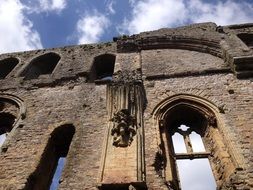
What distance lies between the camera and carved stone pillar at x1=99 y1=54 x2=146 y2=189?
5.13 meters

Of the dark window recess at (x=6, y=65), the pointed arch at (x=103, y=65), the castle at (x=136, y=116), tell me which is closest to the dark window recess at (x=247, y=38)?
the castle at (x=136, y=116)

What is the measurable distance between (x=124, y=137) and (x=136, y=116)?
0.77 m

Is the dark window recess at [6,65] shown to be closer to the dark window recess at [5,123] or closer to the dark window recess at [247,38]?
the dark window recess at [5,123]

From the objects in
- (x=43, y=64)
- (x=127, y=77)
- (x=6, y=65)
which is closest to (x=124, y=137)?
(x=127, y=77)

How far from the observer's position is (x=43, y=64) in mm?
12438

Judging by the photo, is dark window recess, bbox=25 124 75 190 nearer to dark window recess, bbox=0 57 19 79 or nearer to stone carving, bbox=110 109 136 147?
stone carving, bbox=110 109 136 147

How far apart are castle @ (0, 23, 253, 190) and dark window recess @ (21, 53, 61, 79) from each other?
0.72m

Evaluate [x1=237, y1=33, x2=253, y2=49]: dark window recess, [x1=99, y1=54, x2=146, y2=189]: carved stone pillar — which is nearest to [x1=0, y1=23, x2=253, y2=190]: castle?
[x1=99, y1=54, x2=146, y2=189]: carved stone pillar

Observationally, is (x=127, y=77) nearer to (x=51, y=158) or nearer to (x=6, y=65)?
(x=51, y=158)

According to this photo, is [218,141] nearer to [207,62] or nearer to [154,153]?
[154,153]

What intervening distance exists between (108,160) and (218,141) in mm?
2445

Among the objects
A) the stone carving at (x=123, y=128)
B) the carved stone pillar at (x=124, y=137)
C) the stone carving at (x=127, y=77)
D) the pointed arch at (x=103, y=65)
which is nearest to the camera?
the carved stone pillar at (x=124, y=137)

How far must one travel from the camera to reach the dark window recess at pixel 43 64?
11.7 m

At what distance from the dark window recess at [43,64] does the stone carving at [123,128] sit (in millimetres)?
6013
